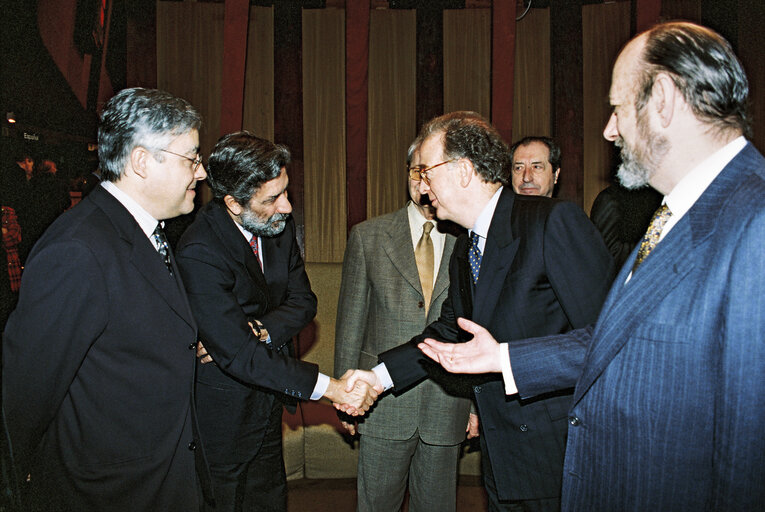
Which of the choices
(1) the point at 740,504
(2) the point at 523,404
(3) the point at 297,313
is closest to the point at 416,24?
(3) the point at 297,313

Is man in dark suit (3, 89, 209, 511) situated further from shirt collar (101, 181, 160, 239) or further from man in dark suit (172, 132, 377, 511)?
man in dark suit (172, 132, 377, 511)

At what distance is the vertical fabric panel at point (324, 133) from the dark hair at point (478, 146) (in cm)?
245

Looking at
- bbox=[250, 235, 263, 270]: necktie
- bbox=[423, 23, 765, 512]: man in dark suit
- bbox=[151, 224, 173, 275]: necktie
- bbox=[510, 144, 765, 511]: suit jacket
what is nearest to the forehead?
bbox=[250, 235, 263, 270]: necktie

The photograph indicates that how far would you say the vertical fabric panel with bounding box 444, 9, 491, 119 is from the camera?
4484 millimetres

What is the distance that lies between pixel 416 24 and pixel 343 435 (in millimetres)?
3513

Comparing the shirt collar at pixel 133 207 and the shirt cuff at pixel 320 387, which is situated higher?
the shirt collar at pixel 133 207

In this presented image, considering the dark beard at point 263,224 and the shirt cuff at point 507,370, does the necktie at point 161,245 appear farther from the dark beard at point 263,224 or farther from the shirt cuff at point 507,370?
the shirt cuff at point 507,370

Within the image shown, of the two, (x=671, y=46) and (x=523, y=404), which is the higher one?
(x=671, y=46)

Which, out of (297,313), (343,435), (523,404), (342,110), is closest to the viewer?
(523,404)

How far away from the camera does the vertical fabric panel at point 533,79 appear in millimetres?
4547

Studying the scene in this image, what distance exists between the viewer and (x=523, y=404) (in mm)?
1846

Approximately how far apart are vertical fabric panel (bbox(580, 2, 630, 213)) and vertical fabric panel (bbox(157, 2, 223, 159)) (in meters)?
3.15

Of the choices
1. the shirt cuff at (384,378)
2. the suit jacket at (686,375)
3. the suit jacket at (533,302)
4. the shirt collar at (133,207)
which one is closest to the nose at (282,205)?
the shirt collar at (133,207)

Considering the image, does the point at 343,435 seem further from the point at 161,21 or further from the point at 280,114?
the point at 161,21
